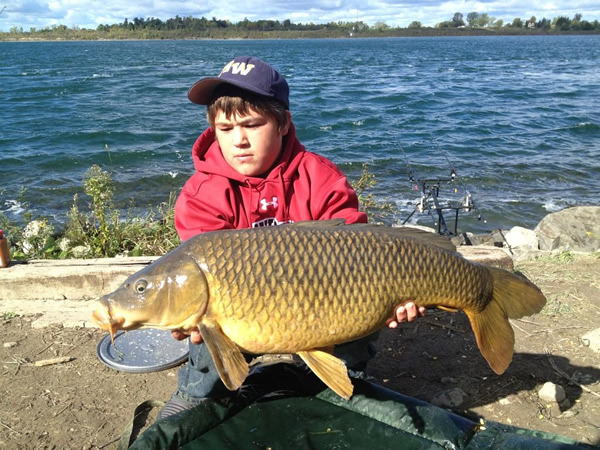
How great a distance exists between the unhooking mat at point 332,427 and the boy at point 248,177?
0.39 feet

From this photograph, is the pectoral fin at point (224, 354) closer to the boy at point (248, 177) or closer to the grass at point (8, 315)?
the boy at point (248, 177)

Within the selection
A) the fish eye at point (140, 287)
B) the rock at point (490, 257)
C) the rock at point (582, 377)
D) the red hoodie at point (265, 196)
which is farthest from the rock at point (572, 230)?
the fish eye at point (140, 287)

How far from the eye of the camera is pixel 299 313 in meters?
1.66

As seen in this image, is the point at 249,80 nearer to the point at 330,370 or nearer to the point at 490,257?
the point at 330,370

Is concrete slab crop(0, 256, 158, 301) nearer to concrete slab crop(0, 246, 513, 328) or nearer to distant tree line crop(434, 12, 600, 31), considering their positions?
concrete slab crop(0, 246, 513, 328)

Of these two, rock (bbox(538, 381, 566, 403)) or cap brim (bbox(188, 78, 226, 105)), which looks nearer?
cap brim (bbox(188, 78, 226, 105))

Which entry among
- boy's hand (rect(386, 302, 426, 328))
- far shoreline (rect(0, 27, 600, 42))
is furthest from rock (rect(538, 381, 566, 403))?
far shoreline (rect(0, 27, 600, 42))

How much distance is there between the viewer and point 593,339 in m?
2.72

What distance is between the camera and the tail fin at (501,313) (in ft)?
6.45

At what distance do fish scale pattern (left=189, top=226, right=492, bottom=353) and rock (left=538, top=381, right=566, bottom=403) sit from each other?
88 centimetres

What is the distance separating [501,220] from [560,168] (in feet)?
10.3

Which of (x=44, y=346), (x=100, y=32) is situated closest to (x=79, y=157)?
(x=44, y=346)

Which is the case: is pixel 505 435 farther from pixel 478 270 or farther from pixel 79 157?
pixel 79 157

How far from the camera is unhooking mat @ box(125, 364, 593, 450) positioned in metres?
1.97
